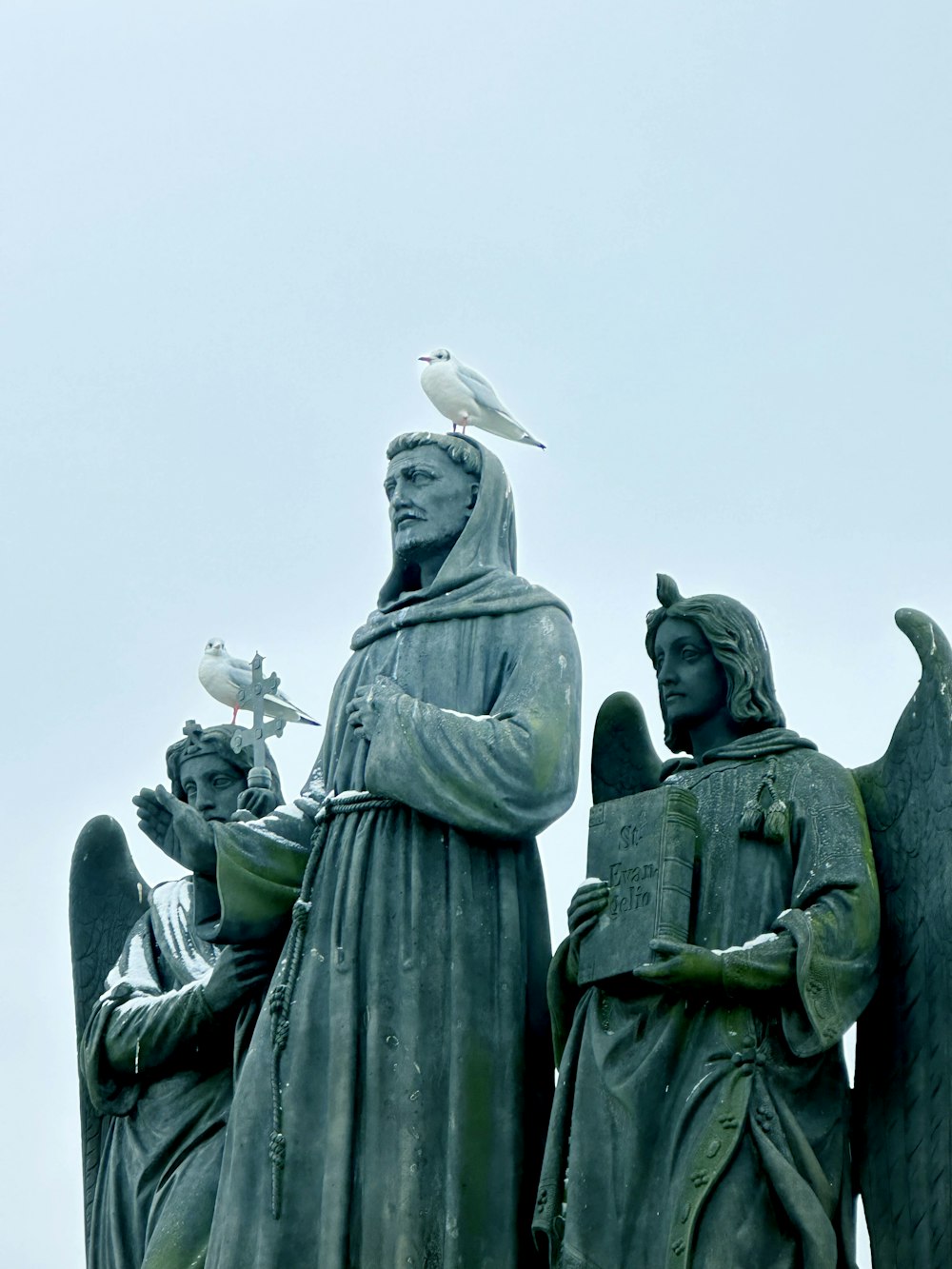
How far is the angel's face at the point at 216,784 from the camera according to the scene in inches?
572

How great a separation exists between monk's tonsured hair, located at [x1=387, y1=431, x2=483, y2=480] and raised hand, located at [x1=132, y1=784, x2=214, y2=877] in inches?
70.8

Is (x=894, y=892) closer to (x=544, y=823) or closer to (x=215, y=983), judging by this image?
(x=544, y=823)

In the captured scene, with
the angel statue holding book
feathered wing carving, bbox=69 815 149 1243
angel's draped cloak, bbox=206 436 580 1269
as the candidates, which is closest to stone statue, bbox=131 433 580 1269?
angel's draped cloak, bbox=206 436 580 1269

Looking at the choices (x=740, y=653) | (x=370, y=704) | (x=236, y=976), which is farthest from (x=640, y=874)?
(x=236, y=976)

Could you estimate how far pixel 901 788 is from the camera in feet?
39.2

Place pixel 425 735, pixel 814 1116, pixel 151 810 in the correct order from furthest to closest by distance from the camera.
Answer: pixel 151 810 < pixel 425 735 < pixel 814 1116

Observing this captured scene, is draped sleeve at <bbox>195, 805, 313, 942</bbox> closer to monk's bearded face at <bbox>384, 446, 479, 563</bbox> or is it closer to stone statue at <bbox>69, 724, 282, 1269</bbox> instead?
stone statue at <bbox>69, 724, 282, 1269</bbox>

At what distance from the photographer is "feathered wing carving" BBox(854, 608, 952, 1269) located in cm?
1136

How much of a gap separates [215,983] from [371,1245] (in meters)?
1.80

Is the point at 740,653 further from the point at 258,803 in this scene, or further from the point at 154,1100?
the point at 154,1100

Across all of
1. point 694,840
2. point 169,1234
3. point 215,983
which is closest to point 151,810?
point 215,983

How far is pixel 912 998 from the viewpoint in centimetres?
1166

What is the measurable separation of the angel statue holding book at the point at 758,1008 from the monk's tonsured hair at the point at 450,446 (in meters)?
1.55

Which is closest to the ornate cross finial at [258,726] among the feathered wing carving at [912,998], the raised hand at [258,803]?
the raised hand at [258,803]
